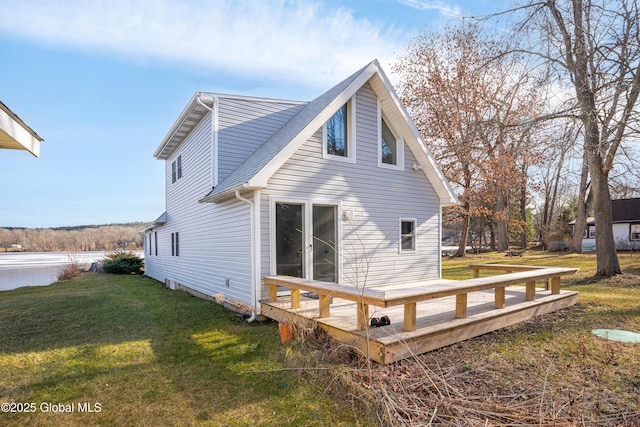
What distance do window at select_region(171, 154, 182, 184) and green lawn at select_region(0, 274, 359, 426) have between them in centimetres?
622

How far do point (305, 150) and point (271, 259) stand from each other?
7.81 feet

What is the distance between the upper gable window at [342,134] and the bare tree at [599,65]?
5964mm

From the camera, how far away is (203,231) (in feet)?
31.9

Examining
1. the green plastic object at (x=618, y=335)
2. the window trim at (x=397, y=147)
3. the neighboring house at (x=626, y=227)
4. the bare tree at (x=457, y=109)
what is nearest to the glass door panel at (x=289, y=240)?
the window trim at (x=397, y=147)

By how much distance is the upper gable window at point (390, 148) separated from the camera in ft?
29.2

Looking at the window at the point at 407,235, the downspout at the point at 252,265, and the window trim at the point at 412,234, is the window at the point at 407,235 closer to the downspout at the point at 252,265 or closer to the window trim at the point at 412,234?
the window trim at the point at 412,234

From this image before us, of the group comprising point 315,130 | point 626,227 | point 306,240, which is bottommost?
point 626,227

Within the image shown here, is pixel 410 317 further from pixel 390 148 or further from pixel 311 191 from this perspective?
pixel 390 148

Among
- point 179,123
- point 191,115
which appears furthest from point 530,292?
point 179,123

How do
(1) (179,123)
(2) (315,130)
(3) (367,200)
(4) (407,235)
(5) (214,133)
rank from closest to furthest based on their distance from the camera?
1. (2) (315,130)
2. (3) (367,200)
3. (5) (214,133)
4. (4) (407,235)
5. (1) (179,123)

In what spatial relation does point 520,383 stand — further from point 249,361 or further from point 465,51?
point 465,51

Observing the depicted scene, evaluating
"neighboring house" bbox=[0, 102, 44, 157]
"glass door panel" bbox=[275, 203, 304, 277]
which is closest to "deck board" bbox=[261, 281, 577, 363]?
"glass door panel" bbox=[275, 203, 304, 277]

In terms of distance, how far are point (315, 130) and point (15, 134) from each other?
4726 mm

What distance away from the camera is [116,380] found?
13.7 ft
